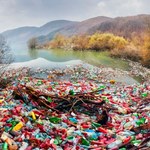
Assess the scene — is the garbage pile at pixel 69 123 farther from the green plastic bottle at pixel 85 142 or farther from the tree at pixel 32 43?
the tree at pixel 32 43

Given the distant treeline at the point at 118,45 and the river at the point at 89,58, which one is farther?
the river at the point at 89,58

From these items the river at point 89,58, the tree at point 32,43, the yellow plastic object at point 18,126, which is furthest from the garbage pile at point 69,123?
the tree at point 32,43

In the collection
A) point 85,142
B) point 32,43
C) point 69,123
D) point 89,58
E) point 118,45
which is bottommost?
point 89,58

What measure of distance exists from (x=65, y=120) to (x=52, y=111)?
2.31ft

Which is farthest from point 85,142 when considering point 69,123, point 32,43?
point 32,43

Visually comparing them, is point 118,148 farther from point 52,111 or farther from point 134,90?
point 134,90

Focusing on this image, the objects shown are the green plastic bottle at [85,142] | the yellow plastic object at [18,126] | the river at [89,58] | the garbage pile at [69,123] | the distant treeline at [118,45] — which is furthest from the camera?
the river at [89,58]

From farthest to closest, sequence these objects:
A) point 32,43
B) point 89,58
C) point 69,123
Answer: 1. point 32,43
2. point 89,58
3. point 69,123

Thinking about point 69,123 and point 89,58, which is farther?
point 89,58

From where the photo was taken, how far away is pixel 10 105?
8.32 m

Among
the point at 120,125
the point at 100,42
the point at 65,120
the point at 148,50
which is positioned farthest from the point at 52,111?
the point at 100,42

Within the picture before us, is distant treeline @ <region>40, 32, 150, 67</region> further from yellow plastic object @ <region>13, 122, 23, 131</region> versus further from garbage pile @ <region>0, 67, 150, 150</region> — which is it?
yellow plastic object @ <region>13, 122, 23, 131</region>

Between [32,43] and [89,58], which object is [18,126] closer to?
[89,58]

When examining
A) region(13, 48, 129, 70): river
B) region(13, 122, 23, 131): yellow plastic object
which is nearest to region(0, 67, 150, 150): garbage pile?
region(13, 122, 23, 131): yellow plastic object
